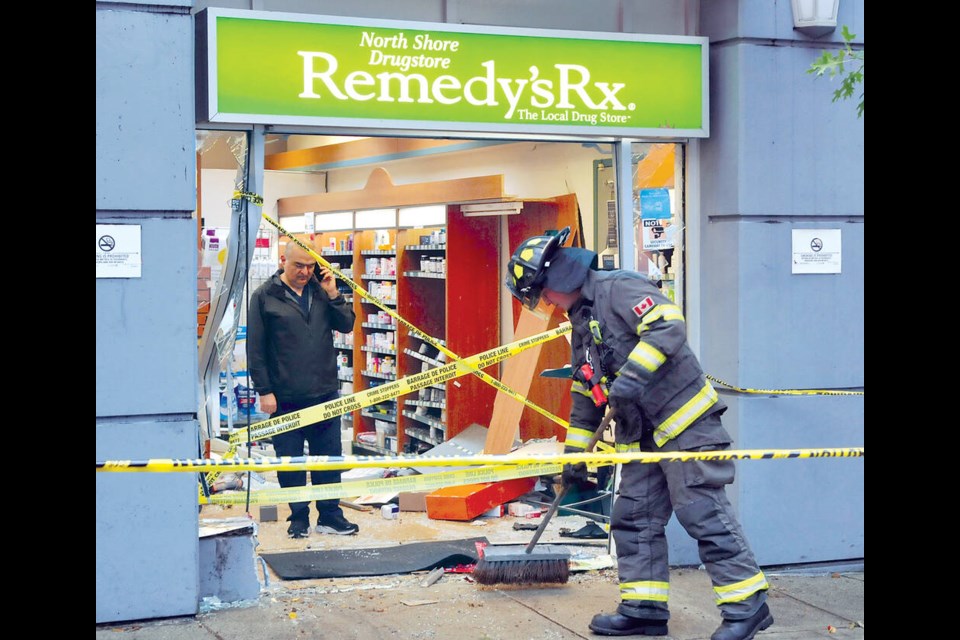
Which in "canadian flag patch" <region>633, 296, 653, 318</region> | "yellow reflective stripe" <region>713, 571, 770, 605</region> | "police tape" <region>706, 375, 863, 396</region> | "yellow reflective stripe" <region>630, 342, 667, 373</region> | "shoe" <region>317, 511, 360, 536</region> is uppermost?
"canadian flag patch" <region>633, 296, 653, 318</region>

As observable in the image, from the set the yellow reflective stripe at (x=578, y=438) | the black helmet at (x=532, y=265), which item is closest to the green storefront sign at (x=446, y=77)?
the black helmet at (x=532, y=265)

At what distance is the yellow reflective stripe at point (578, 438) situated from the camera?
5750 mm

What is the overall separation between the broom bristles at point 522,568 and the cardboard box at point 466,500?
1.86m

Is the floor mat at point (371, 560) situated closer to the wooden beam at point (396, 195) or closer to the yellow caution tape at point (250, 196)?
the yellow caution tape at point (250, 196)

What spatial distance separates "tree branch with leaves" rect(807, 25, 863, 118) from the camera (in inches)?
234

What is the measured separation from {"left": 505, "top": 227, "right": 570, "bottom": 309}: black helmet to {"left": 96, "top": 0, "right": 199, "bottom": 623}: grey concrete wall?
161 centimetres

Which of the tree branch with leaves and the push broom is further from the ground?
the tree branch with leaves

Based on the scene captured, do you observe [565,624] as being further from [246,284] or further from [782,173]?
[782,173]

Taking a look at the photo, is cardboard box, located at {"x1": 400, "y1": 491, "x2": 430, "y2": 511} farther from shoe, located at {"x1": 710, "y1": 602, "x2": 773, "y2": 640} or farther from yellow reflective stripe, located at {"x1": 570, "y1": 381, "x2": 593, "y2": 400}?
shoe, located at {"x1": 710, "y1": 602, "x2": 773, "y2": 640}

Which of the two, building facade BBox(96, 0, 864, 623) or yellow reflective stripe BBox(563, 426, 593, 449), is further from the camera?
building facade BBox(96, 0, 864, 623)

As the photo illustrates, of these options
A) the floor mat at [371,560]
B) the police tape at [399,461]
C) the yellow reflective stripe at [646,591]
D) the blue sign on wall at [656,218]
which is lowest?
the floor mat at [371,560]

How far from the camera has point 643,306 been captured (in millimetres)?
5359

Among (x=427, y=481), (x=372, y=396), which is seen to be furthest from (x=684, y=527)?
(x=372, y=396)

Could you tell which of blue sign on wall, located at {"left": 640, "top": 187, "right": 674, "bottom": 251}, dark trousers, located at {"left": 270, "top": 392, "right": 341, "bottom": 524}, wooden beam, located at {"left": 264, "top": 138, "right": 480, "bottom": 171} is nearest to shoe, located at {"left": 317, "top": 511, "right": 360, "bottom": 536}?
dark trousers, located at {"left": 270, "top": 392, "right": 341, "bottom": 524}
